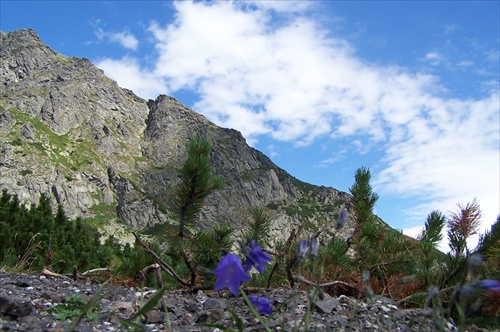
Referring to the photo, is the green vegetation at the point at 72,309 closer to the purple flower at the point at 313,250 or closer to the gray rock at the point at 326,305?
the gray rock at the point at 326,305

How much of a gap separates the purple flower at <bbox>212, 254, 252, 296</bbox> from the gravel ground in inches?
33.1

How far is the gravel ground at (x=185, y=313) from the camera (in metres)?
3.20

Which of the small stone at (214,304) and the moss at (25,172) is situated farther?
the moss at (25,172)

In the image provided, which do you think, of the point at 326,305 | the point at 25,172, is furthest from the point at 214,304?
the point at 25,172

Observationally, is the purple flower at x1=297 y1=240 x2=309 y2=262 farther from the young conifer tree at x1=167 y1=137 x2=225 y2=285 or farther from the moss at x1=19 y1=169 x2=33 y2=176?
the moss at x1=19 y1=169 x2=33 y2=176

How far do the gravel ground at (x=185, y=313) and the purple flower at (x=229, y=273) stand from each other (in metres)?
0.84

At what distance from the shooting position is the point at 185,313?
3.94m

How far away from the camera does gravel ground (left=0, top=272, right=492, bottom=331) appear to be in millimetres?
3196

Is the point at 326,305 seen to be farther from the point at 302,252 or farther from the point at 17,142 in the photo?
the point at 17,142

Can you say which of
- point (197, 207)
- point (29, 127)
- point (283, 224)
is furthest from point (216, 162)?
point (197, 207)

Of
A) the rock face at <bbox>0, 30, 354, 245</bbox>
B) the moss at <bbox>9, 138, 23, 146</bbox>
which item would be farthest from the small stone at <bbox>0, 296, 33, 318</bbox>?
the moss at <bbox>9, 138, 23, 146</bbox>

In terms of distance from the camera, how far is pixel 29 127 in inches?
6186

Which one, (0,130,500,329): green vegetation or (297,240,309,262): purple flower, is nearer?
(297,240,309,262): purple flower

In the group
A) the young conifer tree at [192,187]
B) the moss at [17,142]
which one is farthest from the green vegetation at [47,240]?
the moss at [17,142]
